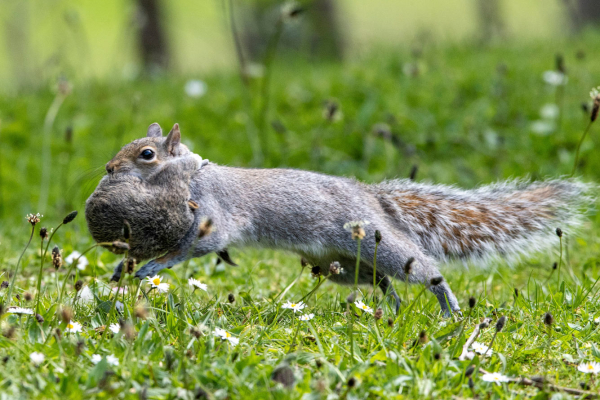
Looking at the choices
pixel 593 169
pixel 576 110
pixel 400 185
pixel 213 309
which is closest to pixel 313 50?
pixel 576 110

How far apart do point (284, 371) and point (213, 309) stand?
712 millimetres

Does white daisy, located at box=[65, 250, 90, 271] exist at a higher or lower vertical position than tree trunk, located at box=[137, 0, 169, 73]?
lower

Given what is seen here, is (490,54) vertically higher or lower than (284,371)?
higher

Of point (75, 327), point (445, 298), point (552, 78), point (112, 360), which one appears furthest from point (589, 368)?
point (552, 78)

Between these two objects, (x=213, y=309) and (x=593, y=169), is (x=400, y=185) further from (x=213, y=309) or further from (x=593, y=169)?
(x=593, y=169)

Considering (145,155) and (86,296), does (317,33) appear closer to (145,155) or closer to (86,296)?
(145,155)

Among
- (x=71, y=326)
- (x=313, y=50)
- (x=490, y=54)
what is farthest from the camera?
(x=313, y=50)

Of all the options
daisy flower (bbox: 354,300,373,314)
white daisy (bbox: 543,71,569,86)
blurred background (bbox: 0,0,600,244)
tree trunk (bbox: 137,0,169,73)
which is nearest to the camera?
daisy flower (bbox: 354,300,373,314)

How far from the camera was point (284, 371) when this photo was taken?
2068 mm

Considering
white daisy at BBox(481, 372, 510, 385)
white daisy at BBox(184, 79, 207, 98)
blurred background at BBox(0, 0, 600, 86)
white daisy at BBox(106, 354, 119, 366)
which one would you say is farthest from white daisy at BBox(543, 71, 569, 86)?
white daisy at BBox(106, 354, 119, 366)

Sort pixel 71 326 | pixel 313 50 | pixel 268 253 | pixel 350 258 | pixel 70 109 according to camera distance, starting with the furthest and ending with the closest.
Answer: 1. pixel 313 50
2. pixel 70 109
3. pixel 268 253
4. pixel 350 258
5. pixel 71 326

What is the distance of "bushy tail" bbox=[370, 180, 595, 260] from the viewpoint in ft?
11.1

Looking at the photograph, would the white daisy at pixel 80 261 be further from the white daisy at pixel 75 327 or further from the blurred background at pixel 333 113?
the blurred background at pixel 333 113

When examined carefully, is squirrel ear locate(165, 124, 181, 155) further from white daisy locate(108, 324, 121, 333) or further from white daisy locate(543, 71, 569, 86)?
white daisy locate(543, 71, 569, 86)
